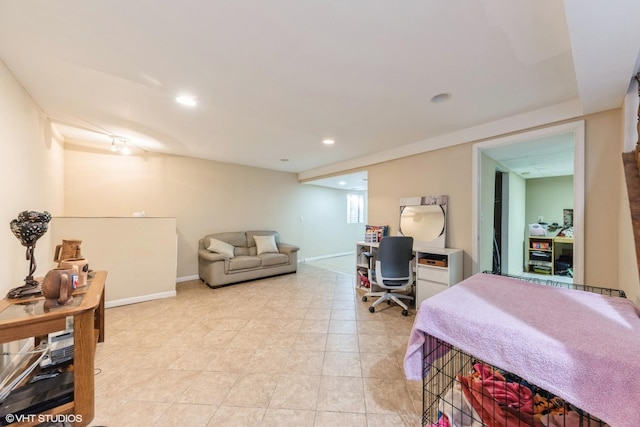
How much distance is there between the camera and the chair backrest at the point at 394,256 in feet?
9.55

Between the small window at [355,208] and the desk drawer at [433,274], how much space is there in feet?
14.7

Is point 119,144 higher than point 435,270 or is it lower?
higher

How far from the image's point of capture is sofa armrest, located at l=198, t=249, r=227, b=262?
392 cm

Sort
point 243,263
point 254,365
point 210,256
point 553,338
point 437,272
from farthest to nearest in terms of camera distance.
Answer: point 243,263 < point 210,256 < point 437,272 < point 254,365 < point 553,338

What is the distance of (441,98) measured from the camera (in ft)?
7.29

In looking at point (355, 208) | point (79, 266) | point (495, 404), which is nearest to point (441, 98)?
point (495, 404)

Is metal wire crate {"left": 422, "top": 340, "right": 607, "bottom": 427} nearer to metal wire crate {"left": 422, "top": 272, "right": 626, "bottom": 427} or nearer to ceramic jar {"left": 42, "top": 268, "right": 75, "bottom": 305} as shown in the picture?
metal wire crate {"left": 422, "top": 272, "right": 626, "bottom": 427}

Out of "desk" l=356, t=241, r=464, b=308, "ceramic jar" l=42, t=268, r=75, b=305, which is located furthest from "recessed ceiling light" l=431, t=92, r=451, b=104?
"ceramic jar" l=42, t=268, r=75, b=305

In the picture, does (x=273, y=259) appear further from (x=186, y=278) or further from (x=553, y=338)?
(x=553, y=338)

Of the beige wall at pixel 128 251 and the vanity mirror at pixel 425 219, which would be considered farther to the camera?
the vanity mirror at pixel 425 219

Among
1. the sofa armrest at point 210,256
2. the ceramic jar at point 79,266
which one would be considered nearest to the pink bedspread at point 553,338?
the ceramic jar at point 79,266

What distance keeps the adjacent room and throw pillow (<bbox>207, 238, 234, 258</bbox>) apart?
48mm

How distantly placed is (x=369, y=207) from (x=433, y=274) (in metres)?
1.74

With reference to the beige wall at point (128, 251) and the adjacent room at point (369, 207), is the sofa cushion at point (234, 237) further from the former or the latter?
the beige wall at point (128, 251)
